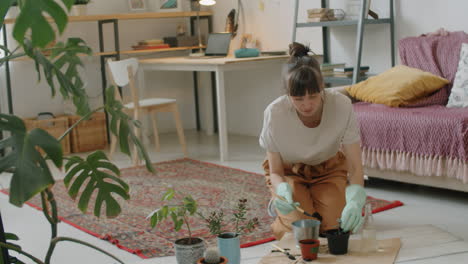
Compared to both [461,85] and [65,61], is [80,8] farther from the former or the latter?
[65,61]

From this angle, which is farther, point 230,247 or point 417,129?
point 417,129

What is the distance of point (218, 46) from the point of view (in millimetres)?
5430

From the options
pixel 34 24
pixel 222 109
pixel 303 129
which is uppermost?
pixel 34 24

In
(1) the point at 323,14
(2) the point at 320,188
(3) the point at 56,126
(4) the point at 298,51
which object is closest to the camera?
(4) the point at 298,51

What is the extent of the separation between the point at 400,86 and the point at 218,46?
2022 mm

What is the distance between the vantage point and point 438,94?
12.6 ft

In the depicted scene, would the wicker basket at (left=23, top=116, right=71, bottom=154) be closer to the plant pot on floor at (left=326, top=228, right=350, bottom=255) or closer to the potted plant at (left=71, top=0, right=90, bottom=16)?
the potted plant at (left=71, top=0, right=90, bottom=16)

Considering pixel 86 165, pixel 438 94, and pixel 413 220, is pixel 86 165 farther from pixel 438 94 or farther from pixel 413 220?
pixel 438 94

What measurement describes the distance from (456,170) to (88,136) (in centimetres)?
314

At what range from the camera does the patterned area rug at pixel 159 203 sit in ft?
9.90

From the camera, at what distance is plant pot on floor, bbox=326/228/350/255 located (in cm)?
193

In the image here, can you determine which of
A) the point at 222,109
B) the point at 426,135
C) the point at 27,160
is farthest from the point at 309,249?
the point at 222,109

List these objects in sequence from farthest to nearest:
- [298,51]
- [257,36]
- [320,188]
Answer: [257,36] < [320,188] < [298,51]

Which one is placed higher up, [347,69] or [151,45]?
[151,45]
